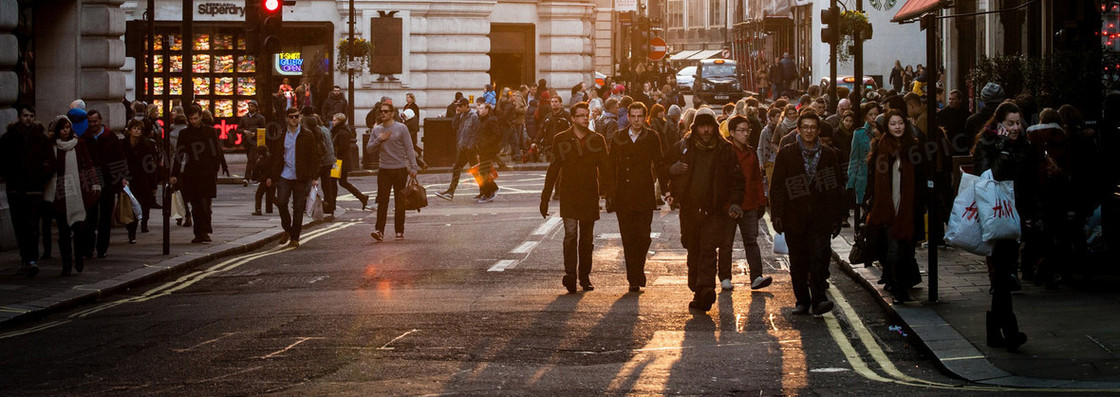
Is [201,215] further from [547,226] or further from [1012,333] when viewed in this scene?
[1012,333]

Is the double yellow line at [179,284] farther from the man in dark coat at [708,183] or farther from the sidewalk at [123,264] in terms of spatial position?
the man in dark coat at [708,183]

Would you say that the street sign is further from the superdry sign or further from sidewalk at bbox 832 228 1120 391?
sidewalk at bbox 832 228 1120 391

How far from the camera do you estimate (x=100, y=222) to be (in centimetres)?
1655

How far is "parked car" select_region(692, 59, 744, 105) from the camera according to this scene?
207 ft

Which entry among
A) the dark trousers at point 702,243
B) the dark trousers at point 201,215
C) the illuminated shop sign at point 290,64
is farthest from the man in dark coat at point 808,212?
the illuminated shop sign at point 290,64

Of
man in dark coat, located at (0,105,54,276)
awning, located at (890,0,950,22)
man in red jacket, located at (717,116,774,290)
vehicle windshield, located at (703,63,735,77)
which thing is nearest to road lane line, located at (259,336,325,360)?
man in red jacket, located at (717,116,774,290)

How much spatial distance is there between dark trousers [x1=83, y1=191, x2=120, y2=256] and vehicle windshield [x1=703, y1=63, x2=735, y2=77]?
48.3 metres

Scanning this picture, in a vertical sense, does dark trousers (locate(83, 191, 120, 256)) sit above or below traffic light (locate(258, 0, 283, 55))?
below

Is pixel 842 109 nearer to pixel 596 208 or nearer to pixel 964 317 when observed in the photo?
pixel 596 208

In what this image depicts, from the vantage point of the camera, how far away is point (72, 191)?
1516 centimetres

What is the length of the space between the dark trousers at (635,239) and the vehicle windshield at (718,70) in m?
51.1

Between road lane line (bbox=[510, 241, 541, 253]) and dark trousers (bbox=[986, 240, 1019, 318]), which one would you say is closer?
dark trousers (bbox=[986, 240, 1019, 318])

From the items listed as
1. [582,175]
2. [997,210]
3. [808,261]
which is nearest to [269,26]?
[582,175]

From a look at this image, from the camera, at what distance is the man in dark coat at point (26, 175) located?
14.9 metres
